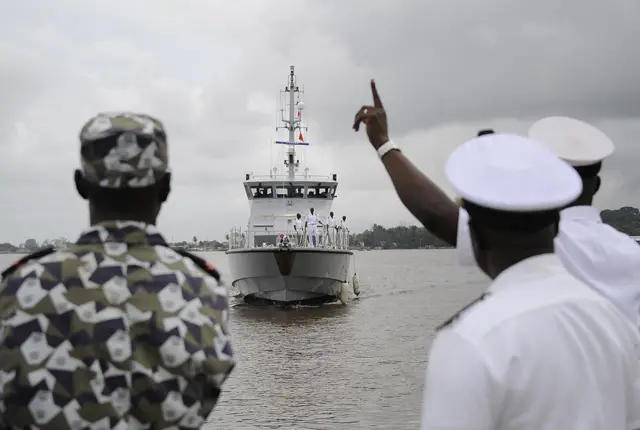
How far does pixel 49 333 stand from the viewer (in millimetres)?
1971

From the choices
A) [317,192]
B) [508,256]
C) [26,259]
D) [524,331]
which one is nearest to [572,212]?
[508,256]

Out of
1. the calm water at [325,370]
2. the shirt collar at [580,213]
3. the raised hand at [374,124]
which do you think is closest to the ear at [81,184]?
the raised hand at [374,124]

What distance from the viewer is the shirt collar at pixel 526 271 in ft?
6.09

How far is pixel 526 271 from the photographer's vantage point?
1863mm

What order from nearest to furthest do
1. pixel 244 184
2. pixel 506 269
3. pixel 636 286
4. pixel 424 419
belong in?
pixel 424 419 → pixel 506 269 → pixel 636 286 → pixel 244 184

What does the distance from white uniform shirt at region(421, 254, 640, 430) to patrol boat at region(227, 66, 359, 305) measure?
20409 mm

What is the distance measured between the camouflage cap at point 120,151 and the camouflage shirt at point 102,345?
17cm

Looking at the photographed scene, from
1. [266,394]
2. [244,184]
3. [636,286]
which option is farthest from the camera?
[244,184]

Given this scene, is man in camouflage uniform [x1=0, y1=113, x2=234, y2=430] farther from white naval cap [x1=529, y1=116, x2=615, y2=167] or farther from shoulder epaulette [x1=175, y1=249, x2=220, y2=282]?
white naval cap [x1=529, y1=116, x2=615, y2=167]

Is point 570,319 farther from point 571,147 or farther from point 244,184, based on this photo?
point 244,184

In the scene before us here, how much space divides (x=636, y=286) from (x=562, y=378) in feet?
3.94

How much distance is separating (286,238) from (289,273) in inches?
44.7

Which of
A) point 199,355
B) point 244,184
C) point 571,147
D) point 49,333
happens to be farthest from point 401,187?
point 244,184

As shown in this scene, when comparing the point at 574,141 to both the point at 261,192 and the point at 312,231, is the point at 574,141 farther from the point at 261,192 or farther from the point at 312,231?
the point at 261,192
